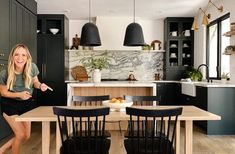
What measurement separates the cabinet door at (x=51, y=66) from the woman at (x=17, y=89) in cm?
425

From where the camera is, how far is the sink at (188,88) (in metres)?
5.87

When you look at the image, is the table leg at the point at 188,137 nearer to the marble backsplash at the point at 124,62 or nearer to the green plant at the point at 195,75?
the green plant at the point at 195,75

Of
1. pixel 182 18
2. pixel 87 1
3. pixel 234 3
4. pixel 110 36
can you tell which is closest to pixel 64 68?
pixel 110 36

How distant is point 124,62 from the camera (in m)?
7.91

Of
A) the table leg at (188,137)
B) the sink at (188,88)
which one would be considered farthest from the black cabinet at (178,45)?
the table leg at (188,137)

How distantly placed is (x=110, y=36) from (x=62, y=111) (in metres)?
5.48

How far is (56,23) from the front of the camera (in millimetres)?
7598

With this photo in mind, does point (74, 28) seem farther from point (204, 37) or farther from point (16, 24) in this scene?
point (204, 37)

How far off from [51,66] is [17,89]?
14.4ft

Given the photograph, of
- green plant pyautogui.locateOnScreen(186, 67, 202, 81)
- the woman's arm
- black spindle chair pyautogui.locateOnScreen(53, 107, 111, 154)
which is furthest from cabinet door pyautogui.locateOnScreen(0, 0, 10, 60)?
green plant pyautogui.locateOnScreen(186, 67, 202, 81)

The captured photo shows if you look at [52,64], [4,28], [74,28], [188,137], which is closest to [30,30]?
[4,28]

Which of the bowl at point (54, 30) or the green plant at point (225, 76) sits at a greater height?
the bowl at point (54, 30)

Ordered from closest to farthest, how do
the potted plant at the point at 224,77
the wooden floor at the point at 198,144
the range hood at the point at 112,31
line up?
the wooden floor at the point at 198,144 < the potted plant at the point at 224,77 < the range hood at the point at 112,31

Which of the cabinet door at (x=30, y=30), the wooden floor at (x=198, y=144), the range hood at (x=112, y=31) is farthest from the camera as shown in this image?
the range hood at (x=112, y=31)
